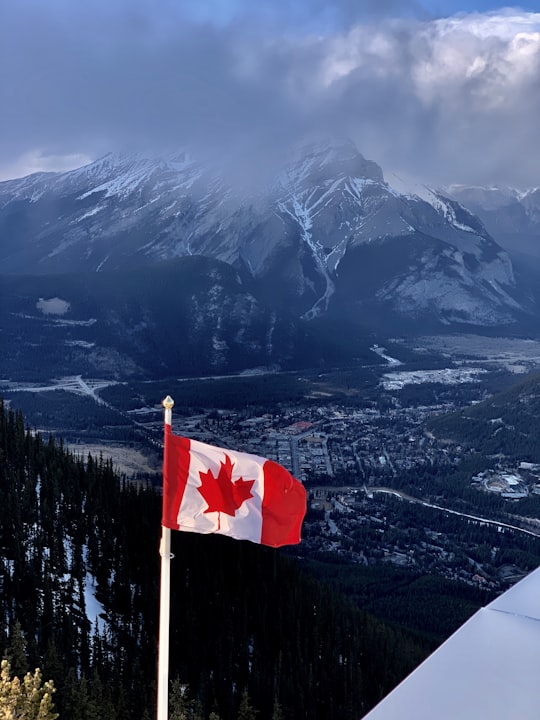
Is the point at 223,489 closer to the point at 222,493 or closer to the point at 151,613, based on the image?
the point at 222,493

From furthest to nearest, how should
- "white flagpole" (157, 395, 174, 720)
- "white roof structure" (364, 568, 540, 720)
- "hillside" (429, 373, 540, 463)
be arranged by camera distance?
"hillside" (429, 373, 540, 463), "white flagpole" (157, 395, 174, 720), "white roof structure" (364, 568, 540, 720)

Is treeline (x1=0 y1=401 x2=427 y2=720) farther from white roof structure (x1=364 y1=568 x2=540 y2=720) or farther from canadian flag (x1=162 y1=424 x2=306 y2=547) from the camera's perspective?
white roof structure (x1=364 y1=568 x2=540 y2=720)

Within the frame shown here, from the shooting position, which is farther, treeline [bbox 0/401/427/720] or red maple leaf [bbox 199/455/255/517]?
treeline [bbox 0/401/427/720]

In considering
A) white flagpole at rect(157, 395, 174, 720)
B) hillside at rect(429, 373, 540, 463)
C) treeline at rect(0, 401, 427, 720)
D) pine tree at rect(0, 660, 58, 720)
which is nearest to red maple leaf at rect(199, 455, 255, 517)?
white flagpole at rect(157, 395, 174, 720)

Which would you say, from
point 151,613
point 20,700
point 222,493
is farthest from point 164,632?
point 151,613

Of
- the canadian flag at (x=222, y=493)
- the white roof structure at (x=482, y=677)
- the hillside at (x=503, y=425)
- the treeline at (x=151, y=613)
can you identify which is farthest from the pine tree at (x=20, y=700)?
the hillside at (x=503, y=425)

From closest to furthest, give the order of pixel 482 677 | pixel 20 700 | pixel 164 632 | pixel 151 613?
pixel 482 677
pixel 164 632
pixel 20 700
pixel 151 613

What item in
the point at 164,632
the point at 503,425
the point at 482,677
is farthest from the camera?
the point at 503,425

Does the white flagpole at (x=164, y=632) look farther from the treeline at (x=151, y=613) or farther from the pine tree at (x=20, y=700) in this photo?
the treeline at (x=151, y=613)
